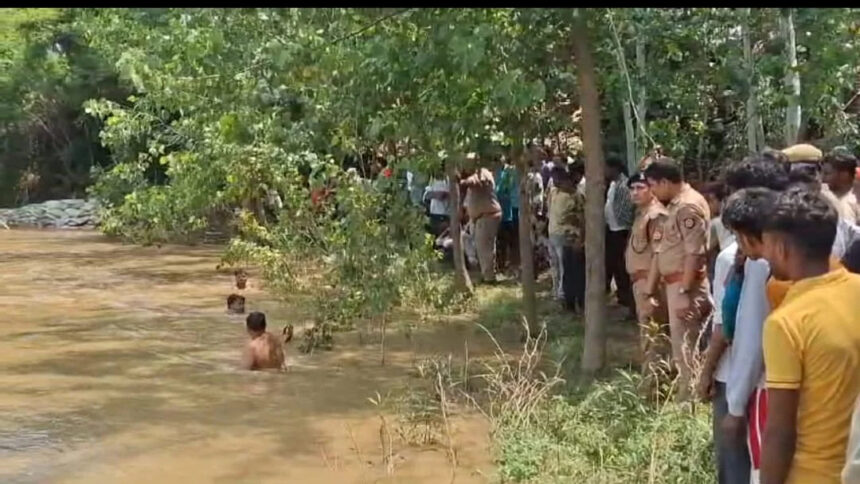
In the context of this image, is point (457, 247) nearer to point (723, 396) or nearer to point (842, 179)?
point (842, 179)

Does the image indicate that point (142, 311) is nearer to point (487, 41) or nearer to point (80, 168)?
point (487, 41)

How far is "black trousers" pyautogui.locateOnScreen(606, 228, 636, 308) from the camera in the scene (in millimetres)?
10688

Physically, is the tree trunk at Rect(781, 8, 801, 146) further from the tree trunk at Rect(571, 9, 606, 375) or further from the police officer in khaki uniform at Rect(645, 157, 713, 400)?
the police officer in khaki uniform at Rect(645, 157, 713, 400)

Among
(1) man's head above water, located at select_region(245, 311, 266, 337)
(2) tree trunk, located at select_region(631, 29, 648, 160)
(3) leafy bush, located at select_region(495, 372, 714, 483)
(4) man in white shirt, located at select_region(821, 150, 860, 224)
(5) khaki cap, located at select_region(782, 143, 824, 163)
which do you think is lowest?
(3) leafy bush, located at select_region(495, 372, 714, 483)

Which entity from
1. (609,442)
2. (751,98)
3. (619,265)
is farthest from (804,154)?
(619,265)

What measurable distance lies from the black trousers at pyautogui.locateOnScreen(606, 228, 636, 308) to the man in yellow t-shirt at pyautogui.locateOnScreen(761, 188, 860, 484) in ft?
23.6

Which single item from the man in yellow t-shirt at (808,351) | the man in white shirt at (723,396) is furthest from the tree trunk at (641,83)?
the man in yellow t-shirt at (808,351)

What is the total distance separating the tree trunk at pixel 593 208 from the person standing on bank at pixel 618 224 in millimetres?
1275

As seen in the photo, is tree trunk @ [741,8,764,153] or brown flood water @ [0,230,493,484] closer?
brown flood water @ [0,230,493,484]

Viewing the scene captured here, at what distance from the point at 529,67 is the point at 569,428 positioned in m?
3.05

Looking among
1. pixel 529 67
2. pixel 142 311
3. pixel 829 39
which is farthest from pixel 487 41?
pixel 142 311

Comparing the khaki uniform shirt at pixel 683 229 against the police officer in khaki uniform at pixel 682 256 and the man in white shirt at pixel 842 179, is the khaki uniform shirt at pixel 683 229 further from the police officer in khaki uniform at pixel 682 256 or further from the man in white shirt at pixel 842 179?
the man in white shirt at pixel 842 179

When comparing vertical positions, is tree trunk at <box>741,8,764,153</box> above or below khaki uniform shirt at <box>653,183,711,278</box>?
above

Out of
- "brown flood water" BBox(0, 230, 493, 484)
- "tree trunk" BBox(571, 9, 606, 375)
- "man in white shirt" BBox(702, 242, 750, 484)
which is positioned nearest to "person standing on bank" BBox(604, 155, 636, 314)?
"tree trunk" BBox(571, 9, 606, 375)
